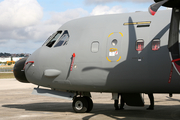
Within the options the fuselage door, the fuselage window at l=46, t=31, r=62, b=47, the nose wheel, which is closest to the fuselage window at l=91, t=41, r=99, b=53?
the fuselage door

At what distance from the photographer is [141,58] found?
12.0m

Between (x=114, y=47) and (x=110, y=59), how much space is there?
1.91 feet

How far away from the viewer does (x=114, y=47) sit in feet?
41.8

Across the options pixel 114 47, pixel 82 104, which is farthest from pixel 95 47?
pixel 82 104

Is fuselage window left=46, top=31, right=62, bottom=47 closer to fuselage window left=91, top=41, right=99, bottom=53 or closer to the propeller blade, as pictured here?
fuselage window left=91, top=41, right=99, bottom=53

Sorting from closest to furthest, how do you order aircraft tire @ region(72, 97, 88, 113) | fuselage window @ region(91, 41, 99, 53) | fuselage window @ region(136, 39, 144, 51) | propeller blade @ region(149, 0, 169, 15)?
propeller blade @ region(149, 0, 169, 15) → fuselage window @ region(136, 39, 144, 51) → fuselage window @ region(91, 41, 99, 53) → aircraft tire @ region(72, 97, 88, 113)

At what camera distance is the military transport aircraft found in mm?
11734

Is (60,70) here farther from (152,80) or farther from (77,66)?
(152,80)

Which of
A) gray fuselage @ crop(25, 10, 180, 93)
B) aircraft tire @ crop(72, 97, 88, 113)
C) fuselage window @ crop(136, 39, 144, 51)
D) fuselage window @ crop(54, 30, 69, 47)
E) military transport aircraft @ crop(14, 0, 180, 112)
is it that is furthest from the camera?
aircraft tire @ crop(72, 97, 88, 113)

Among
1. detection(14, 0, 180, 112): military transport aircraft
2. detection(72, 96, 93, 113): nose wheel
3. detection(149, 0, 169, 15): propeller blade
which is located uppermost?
detection(149, 0, 169, 15): propeller blade

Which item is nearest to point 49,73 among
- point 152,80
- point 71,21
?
point 71,21

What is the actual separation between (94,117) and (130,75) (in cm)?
282

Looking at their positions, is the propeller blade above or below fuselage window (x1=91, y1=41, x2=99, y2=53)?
above

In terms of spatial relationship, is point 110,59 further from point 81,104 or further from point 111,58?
point 81,104
